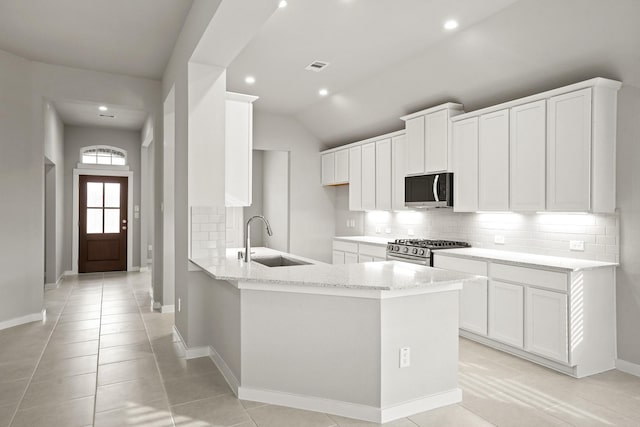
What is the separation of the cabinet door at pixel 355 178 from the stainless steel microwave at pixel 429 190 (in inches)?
47.7

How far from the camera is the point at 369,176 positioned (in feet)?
20.6

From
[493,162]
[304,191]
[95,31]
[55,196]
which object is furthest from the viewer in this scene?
[304,191]

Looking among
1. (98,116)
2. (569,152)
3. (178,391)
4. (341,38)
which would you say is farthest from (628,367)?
(98,116)

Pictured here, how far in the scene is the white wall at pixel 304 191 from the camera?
7.12 meters

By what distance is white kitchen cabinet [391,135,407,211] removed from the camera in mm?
5613

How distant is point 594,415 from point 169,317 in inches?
172

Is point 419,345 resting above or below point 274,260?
below

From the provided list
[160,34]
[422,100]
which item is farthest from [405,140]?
[160,34]

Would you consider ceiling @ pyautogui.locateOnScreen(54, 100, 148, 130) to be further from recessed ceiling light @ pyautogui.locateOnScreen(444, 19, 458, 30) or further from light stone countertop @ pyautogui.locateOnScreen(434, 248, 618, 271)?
light stone countertop @ pyautogui.locateOnScreen(434, 248, 618, 271)

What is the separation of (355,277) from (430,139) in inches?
111

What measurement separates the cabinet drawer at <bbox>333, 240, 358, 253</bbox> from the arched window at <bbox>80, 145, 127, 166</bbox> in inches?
206

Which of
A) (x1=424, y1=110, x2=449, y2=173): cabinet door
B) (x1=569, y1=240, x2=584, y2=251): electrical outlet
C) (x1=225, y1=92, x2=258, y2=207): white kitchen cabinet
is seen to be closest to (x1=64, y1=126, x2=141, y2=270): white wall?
(x1=225, y1=92, x2=258, y2=207): white kitchen cabinet

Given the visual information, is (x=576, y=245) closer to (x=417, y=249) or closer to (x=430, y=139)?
(x=417, y=249)

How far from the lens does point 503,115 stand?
4.03 metres
